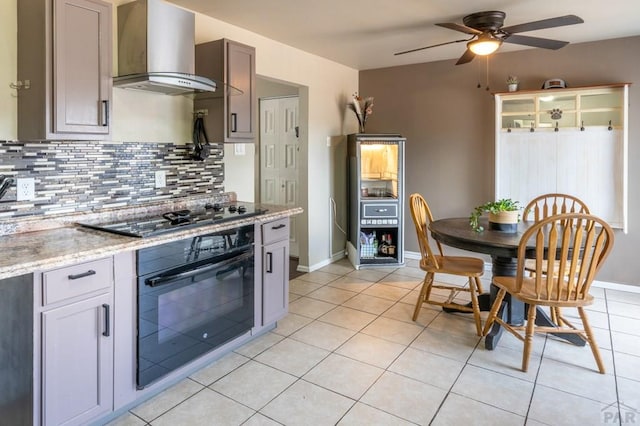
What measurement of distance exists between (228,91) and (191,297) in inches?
54.7

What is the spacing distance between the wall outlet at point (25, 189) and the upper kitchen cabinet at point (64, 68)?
0.22m

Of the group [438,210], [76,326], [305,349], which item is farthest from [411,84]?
[76,326]

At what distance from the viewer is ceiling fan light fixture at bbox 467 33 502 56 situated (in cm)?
318

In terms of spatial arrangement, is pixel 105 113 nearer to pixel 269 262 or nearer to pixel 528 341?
pixel 269 262

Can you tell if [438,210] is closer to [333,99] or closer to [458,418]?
[333,99]

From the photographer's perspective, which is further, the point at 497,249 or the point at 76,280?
the point at 497,249

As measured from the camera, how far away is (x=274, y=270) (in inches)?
119

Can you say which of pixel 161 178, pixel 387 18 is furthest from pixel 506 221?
pixel 161 178

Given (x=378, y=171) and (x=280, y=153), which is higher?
(x=280, y=153)

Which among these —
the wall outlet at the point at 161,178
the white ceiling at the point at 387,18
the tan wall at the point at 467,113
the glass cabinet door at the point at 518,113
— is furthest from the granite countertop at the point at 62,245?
the glass cabinet door at the point at 518,113

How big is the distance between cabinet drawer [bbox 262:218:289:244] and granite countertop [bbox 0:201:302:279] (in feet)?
1.42

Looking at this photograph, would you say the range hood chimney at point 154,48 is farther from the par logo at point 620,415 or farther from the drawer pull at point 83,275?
the par logo at point 620,415

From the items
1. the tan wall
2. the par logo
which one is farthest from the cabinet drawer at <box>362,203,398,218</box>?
the par logo

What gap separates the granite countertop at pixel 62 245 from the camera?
165 centimetres
